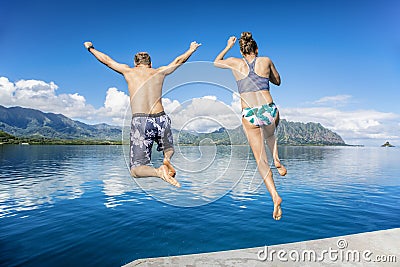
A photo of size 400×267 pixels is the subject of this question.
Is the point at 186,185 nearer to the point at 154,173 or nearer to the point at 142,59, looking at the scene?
the point at 154,173

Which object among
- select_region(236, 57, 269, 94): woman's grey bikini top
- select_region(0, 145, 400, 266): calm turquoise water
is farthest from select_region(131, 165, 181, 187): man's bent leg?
select_region(236, 57, 269, 94): woman's grey bikini top

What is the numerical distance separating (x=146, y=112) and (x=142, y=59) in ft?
3.30

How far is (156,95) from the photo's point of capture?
17.8ft

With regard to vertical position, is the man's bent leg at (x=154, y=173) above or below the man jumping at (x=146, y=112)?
below

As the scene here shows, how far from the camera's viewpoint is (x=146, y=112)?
17.9 feet

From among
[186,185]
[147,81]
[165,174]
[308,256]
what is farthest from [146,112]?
[308,256]

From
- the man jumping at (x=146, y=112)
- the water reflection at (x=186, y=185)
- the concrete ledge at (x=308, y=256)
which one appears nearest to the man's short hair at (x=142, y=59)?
the man jumping at (x=146, y=112)

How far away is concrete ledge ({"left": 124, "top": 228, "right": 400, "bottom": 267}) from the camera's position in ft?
25.3

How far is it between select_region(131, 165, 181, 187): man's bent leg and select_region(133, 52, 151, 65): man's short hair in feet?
6.15

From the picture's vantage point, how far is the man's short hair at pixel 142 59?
569 cm

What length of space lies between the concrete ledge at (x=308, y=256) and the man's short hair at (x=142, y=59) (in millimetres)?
4816

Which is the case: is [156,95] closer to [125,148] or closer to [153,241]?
[125,148]

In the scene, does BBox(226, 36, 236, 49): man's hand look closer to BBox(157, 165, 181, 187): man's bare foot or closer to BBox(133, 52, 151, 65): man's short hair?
BBox(133, 52, 151, 65): man's short hair

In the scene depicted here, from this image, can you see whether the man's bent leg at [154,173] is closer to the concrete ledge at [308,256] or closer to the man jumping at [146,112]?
the man jumping at [146,112]
